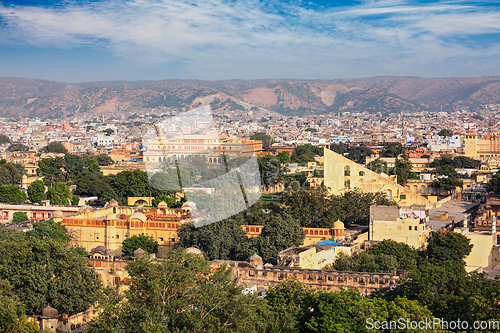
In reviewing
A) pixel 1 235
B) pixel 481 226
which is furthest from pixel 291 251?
pixel 1 235

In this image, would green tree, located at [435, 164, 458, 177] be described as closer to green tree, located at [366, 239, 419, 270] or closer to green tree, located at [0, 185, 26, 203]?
green tree, located at [366, 239, 419, 270]

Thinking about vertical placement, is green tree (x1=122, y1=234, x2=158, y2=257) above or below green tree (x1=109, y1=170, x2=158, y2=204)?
below

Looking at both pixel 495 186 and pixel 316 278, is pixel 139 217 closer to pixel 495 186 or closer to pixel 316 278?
pixel 316 278

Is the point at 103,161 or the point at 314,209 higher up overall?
the point at 103,161

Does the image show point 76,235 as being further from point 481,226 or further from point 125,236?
point 481,226

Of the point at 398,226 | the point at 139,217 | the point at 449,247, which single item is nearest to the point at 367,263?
the point at 449,247

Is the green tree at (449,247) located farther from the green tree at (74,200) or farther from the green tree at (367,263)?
the green tree at (74,200)

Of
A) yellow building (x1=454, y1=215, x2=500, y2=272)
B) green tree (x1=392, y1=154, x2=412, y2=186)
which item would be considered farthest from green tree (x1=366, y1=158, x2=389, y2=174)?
yellow building (x1=454, y1=215, x2=500, y2=272)
